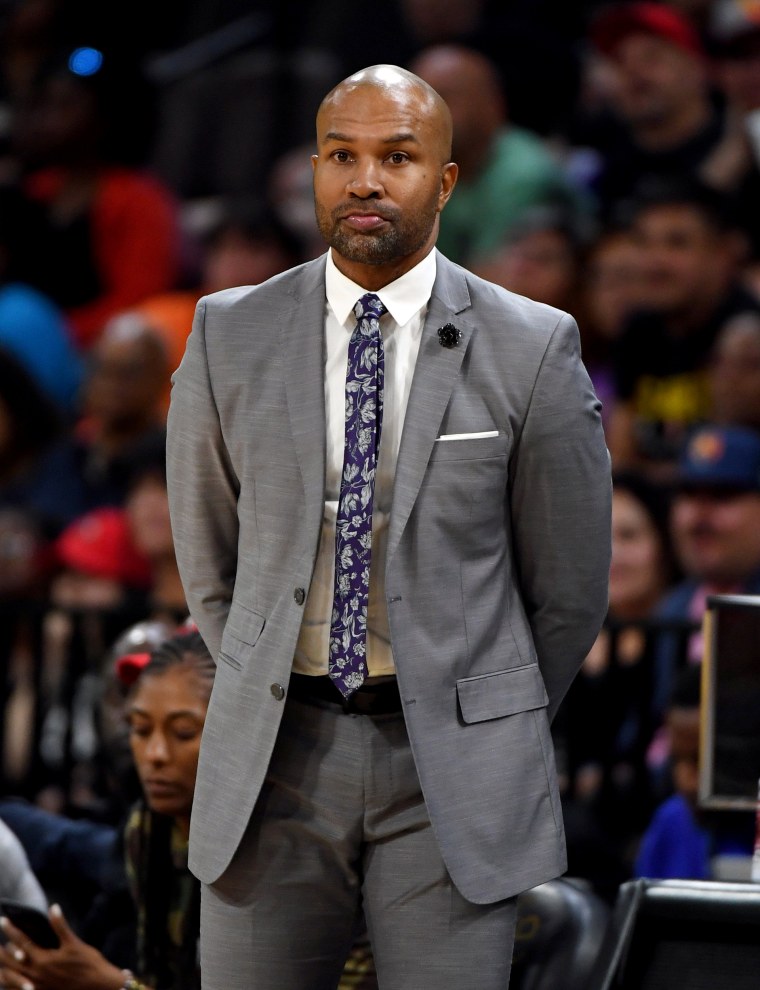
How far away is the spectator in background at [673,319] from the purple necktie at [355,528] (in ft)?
10.7

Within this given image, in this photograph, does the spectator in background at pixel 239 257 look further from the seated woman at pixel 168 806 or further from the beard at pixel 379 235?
the beard at pixel 379 235

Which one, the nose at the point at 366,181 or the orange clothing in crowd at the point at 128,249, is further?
the orange clothing in crowd at the point at 128,249

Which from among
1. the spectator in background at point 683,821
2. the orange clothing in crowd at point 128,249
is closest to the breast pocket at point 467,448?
the spectator in background at point 683,821

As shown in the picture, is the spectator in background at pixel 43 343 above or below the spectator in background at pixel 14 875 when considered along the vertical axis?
above

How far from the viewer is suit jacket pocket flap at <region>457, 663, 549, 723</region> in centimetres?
221

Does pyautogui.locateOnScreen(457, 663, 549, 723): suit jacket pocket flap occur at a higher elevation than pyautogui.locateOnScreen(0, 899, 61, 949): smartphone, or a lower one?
higher

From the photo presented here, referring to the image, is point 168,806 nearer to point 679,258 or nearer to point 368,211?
point 368,211

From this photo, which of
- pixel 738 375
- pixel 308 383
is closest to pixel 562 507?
pixel 308 383

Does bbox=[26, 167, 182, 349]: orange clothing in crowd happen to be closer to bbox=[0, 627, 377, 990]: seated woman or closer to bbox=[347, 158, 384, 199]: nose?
bbox=[0, 627, 377, 990]: seated woman

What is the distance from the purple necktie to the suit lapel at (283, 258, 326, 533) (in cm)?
3

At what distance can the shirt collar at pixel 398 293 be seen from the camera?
2.24 meters

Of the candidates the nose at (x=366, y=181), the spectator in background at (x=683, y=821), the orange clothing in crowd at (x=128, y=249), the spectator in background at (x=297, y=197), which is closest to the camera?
the nose at (x=366, y=181)

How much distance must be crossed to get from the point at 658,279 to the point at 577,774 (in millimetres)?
1960

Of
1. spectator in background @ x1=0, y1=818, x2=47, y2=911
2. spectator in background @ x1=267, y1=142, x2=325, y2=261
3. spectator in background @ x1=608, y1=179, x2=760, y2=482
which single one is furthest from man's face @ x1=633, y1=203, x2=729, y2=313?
spectator in background @ x1=0, y1=818, x2=47, y2=911
